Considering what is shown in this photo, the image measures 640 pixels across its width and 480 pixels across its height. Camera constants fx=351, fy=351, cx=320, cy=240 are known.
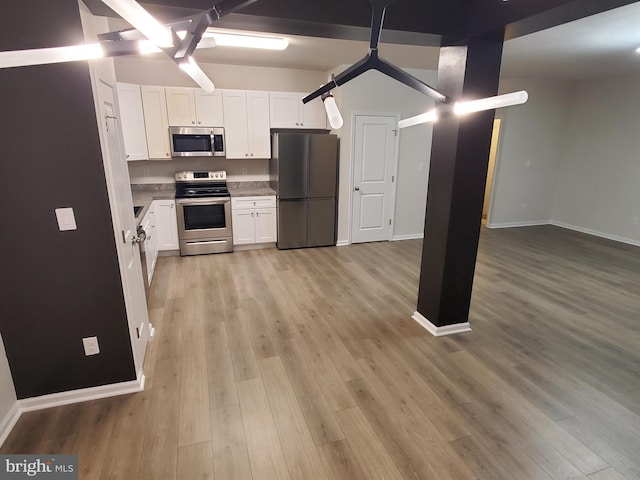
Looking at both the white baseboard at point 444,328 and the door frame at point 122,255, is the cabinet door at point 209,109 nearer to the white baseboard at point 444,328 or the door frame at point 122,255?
the door frame at point 122,255

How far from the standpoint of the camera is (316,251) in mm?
5340

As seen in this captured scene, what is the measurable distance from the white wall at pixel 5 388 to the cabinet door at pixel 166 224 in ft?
9.62

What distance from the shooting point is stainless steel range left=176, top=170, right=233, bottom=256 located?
4906 millimetres

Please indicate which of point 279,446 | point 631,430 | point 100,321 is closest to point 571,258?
point 631,430

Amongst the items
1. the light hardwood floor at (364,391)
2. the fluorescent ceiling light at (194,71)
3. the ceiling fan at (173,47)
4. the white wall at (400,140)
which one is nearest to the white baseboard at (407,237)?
Answer: the white wall at (400,140)

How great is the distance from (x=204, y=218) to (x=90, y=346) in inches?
118

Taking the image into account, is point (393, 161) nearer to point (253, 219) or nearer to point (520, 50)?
point (520, 50)

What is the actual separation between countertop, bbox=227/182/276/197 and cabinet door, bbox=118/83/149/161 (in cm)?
127

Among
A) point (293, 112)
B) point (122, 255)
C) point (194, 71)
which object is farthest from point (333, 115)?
point (293, 112)

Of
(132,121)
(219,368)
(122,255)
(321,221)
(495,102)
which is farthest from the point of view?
(321,221)

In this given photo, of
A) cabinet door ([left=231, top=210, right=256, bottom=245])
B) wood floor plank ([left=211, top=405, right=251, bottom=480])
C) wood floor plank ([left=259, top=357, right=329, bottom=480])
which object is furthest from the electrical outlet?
cabinet door ([left=231, top=210, right=256, bottom=245])

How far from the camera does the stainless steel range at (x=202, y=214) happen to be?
4.91 metres

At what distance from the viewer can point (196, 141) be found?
16.2ft

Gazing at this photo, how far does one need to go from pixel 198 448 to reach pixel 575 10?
10.2 ft
